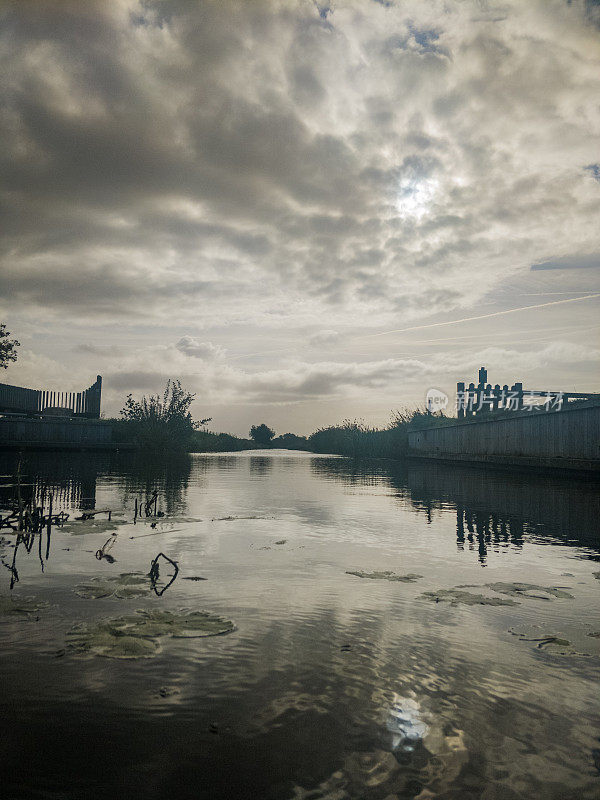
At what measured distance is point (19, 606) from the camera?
3.79m

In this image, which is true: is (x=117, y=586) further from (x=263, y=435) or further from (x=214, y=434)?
(x=263, y=435)

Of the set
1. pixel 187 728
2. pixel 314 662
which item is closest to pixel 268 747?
pixel 187 728

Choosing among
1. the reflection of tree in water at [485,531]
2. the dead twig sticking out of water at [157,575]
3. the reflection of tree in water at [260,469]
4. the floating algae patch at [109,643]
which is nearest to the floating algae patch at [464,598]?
the reflection of tree in water at [485,531]

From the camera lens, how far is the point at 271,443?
8162cm

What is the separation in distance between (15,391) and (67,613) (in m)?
38.4

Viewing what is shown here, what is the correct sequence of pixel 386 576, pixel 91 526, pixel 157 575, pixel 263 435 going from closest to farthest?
pixel 157 575 → pixel 386 576 → pixel 91 526 → pixel 263 435

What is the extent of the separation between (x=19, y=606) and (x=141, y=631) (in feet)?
3.48

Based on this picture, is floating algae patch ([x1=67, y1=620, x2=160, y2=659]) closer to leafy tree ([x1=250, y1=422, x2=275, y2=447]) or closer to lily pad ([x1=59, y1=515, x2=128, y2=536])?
lily pad ([x1=59, y1=515, x2=128, y2=536])

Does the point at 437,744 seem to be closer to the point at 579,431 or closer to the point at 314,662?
the point at 314,662

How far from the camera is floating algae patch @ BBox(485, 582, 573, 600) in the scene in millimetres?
4434

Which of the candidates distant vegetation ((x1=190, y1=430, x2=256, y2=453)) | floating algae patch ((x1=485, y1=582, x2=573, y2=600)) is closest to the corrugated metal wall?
floating algae patch ((x1=485, y1=582, x2=573, y2=600))

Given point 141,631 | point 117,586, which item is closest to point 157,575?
point 117,586

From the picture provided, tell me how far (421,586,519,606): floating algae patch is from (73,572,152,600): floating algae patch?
218cm

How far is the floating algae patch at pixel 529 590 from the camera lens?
4434 millimetres
